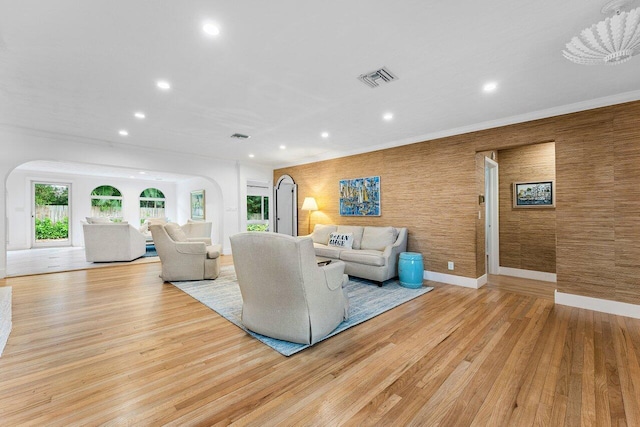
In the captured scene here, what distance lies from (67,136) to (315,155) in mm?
4702

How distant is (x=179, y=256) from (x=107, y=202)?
798cm

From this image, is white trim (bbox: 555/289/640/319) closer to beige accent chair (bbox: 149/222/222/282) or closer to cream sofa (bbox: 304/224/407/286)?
cream sofa (bbox: 304/224/407/286)

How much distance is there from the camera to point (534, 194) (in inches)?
188

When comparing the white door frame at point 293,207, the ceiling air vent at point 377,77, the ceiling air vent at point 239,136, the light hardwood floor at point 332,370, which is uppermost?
the ceiling air vent at point 239,136

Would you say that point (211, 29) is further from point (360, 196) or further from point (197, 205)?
point (197, 205)

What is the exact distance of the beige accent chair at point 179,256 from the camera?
4.47 meters

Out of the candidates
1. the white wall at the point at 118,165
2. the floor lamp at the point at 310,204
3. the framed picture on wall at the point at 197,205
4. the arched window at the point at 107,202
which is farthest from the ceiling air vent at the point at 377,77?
the arched window at the point at 107,202

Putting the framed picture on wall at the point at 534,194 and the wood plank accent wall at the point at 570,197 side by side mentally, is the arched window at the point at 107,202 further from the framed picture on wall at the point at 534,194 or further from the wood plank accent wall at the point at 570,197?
the framed picture on wall at the point at 534,194

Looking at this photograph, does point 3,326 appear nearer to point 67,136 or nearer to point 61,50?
point 61,50

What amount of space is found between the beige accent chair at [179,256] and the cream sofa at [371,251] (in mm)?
1907

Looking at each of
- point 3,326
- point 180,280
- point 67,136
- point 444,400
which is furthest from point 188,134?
point 444,400

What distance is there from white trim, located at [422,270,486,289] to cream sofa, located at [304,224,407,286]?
0.59 meters

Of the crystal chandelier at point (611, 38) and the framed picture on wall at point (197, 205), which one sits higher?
the crystal chandelier at point (611, 38)

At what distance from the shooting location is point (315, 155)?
6.52 m
